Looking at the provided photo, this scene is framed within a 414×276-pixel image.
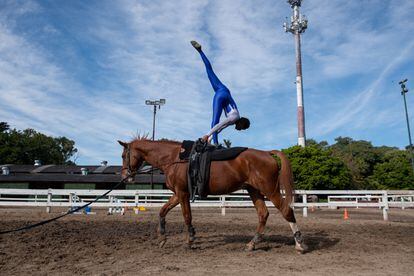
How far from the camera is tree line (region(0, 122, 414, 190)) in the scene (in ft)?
142

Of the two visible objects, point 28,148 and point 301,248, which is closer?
point 301,248

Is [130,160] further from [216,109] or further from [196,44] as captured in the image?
[196,44]

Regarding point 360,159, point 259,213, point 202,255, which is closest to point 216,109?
point 259,213

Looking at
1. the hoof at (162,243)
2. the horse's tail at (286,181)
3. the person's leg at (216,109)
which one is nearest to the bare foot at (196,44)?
the person's leg at (216,109)

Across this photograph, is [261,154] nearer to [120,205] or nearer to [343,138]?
[120,205]

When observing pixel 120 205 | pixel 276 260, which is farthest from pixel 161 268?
pixel 120 205

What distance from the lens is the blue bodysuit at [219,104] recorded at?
7.16 metres

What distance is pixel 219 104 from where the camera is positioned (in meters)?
7.18

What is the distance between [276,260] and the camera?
5.76 meters

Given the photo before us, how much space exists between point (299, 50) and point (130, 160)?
58918 mm

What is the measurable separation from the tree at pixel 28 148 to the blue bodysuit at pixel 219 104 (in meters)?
67.3

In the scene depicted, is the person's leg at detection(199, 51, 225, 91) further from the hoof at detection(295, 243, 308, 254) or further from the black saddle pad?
the hoof at detection(295, 243, 308, 254)

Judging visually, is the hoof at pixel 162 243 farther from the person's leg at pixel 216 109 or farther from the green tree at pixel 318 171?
the green tree at pixel 318 171

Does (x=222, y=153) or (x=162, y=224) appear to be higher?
(x=222, y=153)
